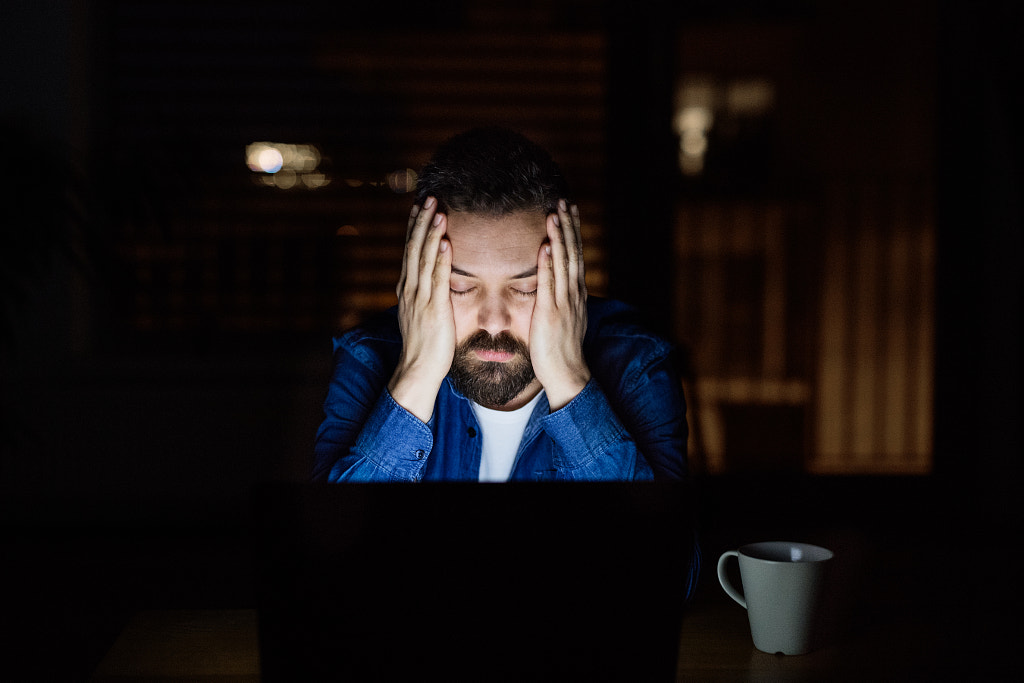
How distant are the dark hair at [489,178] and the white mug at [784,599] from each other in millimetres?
569

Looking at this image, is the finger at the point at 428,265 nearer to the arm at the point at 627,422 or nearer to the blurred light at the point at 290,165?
the arm at the point at 627,422

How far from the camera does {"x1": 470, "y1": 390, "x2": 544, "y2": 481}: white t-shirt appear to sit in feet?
3.61

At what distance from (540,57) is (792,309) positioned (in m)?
1.35

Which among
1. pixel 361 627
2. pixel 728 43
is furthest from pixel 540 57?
pixel 361 627

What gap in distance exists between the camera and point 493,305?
1.09m

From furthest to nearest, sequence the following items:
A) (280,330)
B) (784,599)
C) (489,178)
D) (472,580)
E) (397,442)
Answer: (280,330) → (489,178) → (397,442) → (784,599) → (472,580)

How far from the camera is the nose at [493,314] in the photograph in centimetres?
109

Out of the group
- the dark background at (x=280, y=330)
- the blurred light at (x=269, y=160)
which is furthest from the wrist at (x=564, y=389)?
the blurred light at (x=269, y=160)

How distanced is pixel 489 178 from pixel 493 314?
205 mm

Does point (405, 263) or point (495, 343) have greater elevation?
point (405, 263)

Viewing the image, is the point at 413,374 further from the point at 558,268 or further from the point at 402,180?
the point at 402,180

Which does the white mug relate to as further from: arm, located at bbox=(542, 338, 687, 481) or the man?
the man

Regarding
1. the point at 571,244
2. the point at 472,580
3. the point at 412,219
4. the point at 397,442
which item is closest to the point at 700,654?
the point at 472,580

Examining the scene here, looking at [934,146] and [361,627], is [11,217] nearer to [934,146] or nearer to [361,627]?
[361,627]
